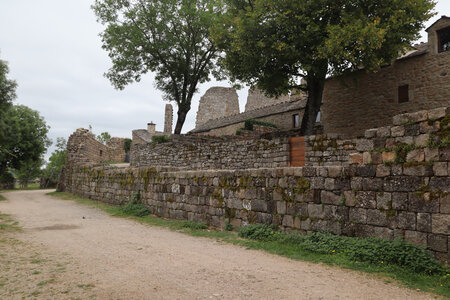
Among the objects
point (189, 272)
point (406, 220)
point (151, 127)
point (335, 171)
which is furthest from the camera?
point (151, 127)

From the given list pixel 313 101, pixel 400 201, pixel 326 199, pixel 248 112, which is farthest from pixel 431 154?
pixel 248 112

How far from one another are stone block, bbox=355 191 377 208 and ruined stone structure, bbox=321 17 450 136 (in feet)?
39.4

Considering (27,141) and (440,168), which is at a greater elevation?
(27,141)

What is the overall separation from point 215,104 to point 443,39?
94.2ft

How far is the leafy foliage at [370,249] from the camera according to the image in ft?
15.2

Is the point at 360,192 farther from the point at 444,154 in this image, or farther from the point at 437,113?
the point at 437,113

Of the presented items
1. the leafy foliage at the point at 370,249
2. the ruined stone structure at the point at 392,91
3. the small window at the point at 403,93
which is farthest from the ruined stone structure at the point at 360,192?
the small window at the point at 403,93

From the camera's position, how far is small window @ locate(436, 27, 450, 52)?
1500cm

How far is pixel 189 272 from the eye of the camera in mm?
4652

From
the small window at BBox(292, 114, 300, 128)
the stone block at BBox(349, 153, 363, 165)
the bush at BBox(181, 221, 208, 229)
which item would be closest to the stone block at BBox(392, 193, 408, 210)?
the stone block at BBox(349, 153, 363, 165)

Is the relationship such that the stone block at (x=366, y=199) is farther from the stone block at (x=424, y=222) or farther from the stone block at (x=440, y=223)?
the stone block at (x=440, y=223)

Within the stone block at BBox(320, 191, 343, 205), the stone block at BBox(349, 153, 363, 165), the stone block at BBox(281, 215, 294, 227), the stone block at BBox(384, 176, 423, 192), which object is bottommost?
the stone block at BBox(281, 215, 294, 227)

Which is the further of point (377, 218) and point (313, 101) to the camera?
point (313, 101)

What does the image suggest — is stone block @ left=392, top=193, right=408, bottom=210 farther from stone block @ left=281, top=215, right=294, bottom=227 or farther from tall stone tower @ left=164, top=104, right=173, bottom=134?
tall stone tower @ left=164, top=104, right=173, bottom=134
